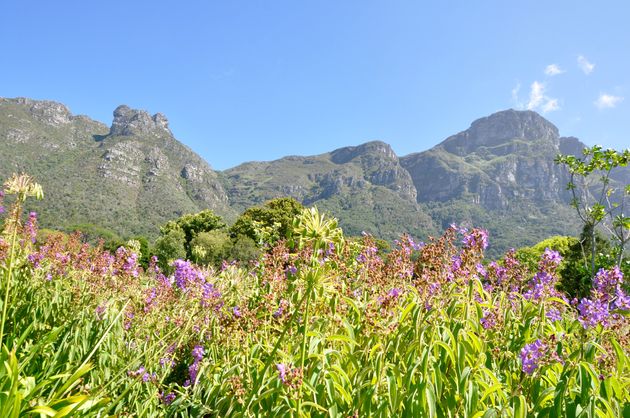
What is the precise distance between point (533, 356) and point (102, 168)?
148104mm

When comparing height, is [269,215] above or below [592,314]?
above

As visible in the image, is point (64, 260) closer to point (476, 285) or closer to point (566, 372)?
point (476, 285)

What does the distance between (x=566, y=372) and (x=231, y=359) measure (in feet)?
6.50

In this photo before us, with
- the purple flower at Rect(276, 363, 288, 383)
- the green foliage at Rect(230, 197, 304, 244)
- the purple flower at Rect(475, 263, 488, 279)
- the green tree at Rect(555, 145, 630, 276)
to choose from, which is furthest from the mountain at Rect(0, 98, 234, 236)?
the purple flower at Rect(276, 363, 288, 383)

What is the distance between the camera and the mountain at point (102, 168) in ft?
348

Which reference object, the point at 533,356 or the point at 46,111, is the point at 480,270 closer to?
the point at 533,356

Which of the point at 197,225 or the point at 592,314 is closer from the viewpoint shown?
the point at 592,314

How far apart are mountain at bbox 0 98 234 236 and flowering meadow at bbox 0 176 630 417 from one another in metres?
93.2

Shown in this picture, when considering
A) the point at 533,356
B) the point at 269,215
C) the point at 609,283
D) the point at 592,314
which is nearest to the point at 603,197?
the point at 609,283

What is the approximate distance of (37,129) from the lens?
14062 centimetres

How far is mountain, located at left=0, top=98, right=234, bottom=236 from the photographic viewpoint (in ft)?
348

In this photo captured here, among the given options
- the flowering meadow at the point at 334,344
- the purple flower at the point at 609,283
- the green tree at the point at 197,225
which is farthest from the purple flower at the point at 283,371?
the green tree at the point at 197,225

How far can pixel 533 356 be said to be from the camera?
1.89 meters

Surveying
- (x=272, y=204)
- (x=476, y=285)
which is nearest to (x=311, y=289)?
(x=476, y=285)
